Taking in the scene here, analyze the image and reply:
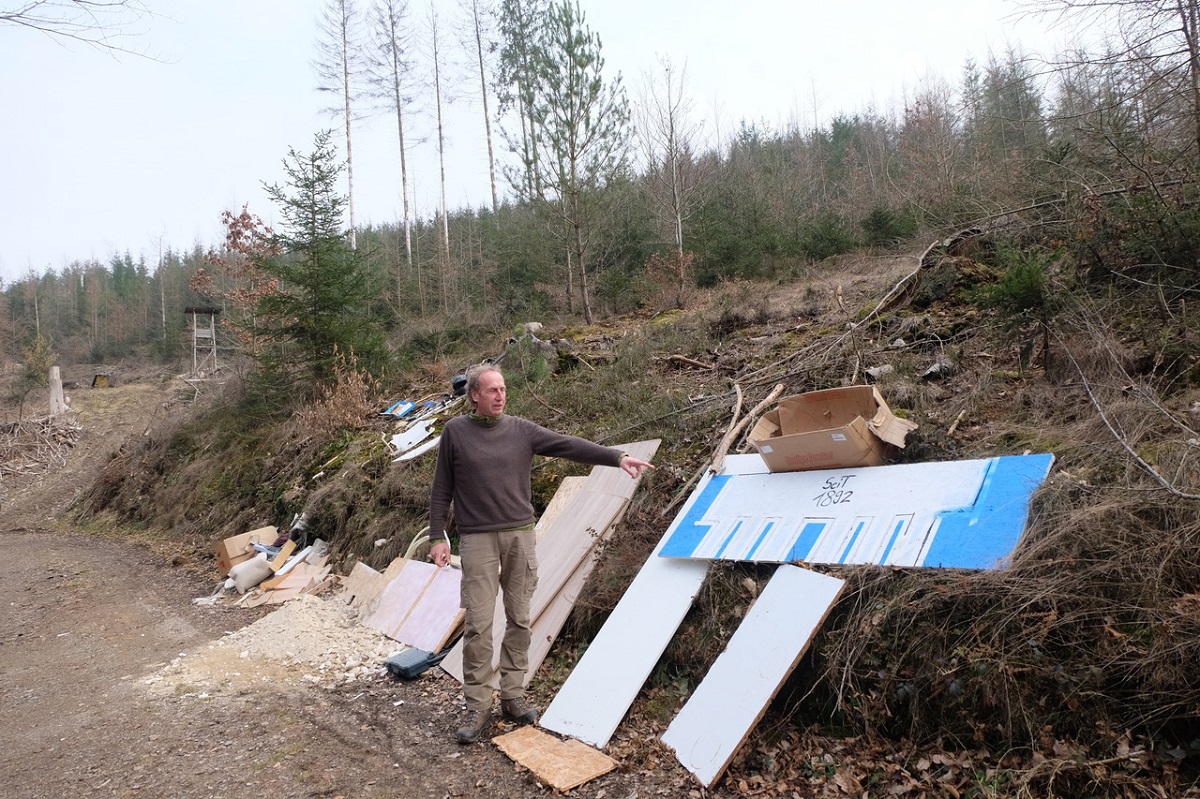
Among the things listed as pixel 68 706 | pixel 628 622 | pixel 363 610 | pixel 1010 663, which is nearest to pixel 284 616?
pixel 363 610

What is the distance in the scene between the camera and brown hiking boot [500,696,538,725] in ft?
12.3

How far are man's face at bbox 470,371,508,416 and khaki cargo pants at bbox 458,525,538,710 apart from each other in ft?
2.16

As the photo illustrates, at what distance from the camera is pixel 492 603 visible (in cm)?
374

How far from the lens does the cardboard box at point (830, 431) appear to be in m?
4.16

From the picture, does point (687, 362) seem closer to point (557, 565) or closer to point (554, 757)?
point (557, 565)

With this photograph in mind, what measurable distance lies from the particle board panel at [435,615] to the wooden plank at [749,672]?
7.41ft

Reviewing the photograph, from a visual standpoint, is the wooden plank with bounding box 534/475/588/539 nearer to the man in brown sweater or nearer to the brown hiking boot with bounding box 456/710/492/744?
Answer: the man in brown sweater

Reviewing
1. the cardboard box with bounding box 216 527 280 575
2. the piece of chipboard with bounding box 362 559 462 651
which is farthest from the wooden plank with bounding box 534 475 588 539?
the cardboard box with bounding box 216 527 280 575

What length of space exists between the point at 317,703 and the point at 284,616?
1942 millimetres

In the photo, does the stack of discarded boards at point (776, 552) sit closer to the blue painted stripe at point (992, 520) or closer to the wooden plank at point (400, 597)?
the blue painted stripe at point (992, 520)

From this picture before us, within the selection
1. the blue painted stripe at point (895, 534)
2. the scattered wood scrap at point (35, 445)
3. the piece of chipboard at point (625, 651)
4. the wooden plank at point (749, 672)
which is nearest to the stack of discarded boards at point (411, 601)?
the piece of chipboard at point (625, 651)

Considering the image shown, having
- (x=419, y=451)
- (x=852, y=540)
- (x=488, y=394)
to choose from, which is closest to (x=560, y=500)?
(x=488, y=394)

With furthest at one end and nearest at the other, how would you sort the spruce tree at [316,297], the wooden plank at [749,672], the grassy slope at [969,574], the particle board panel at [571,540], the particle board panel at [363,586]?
the spruce tree at [316,297] < the particle board panel at [363,586] < the particle board panel at [571,540] < the wooden plank at [749,672] < the grassy slope at [969,574]

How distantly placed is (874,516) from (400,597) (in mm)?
3948
